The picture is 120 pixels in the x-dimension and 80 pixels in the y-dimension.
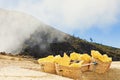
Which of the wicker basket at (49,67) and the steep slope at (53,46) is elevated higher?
the steep slope at (53,46)

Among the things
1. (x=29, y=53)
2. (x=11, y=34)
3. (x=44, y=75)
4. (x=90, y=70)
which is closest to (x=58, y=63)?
(x=44, y=75)

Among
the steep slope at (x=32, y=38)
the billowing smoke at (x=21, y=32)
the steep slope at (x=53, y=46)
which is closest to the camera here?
the steep slope at (x=53, y=46)

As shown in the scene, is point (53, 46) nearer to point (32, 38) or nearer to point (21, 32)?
point (32, 38)

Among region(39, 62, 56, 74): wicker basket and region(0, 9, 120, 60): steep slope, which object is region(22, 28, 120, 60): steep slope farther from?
region(39, 62, 56, 74): wicker basket

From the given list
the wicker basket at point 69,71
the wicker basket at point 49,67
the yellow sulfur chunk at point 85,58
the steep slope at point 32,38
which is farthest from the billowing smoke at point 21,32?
the wicker basket at point 69,71

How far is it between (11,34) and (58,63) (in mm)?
13848

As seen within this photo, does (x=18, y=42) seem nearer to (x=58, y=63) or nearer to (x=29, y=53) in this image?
(x=29, y=53)

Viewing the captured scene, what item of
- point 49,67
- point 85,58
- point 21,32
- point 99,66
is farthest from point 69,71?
point 21,32

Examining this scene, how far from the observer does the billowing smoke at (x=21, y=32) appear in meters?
22.4

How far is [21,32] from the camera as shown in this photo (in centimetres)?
2434

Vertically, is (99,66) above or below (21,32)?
below

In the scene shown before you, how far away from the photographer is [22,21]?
86.7ft

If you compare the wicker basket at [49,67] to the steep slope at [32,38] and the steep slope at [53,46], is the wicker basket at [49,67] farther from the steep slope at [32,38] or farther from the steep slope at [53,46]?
the steep slope at [53,46]

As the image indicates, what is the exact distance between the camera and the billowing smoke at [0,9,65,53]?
73.6 feet
